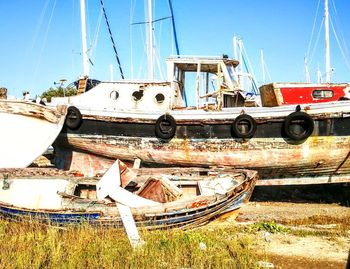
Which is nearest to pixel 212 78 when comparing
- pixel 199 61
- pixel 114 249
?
pixel 199 61

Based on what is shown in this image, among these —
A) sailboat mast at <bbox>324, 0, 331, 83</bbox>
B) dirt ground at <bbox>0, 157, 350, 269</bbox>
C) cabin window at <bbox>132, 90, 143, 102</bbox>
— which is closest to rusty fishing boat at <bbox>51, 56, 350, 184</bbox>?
cabin window at <bbox>132, 90, 143, 102</bbox>

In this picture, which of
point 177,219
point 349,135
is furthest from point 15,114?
point 349,135

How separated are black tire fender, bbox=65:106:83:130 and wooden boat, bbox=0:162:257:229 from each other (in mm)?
2785

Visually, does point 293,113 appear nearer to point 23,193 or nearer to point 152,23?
point 23,193

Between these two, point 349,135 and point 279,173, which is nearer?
point 349,135

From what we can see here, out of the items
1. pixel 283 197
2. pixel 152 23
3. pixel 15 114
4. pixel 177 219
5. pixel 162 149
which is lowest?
pixel 283 197

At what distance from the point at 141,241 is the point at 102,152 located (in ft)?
18.9

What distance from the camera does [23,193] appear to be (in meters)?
8.85

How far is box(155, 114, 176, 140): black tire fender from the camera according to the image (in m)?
10.9

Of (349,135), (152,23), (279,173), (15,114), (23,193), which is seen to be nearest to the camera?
→ (23,193)

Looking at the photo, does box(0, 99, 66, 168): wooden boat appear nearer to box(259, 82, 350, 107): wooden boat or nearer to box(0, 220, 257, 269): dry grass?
box(0, 220, 257, 269): dry grass

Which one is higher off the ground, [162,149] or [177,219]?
[162,149]

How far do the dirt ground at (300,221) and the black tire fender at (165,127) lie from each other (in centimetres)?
270

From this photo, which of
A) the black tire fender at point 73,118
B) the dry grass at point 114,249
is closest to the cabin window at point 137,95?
the black tire fender at point 73,118
